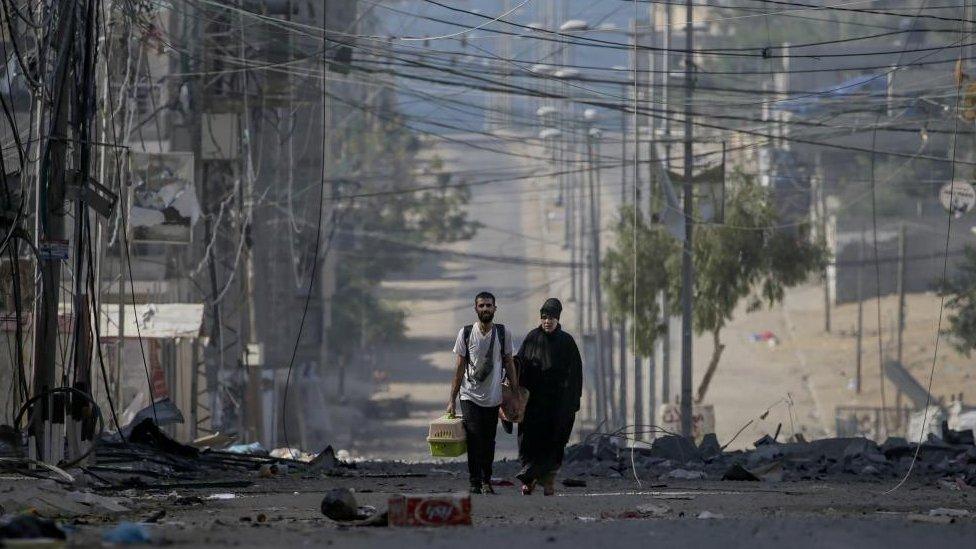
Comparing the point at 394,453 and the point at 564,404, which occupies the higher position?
the point at 564,404

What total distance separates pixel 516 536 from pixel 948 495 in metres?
6.70

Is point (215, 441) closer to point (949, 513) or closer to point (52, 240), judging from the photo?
point (52, 240)

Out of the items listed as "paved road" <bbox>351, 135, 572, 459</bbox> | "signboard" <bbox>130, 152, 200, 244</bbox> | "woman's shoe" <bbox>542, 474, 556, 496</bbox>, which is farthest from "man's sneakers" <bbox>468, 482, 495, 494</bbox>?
"paved road" <bbox>351, 135, 572, 459</bbox>

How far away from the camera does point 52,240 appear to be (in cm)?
1349

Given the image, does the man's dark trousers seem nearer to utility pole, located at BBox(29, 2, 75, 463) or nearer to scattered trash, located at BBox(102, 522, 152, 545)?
utility pole, located at BBox(29, 2, 75, 463)

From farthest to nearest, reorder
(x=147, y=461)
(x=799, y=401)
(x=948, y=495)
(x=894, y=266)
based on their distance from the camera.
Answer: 1. (x=894, y=266)
2. (x=799, y=401)
3. (x=147, y=461)
4. (x=948, y=495)

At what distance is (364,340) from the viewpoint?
221 ft

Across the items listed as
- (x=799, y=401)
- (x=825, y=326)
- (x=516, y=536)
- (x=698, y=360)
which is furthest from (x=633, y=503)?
(x=825, y=326)

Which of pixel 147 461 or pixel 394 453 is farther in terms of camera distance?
pixel 394 453

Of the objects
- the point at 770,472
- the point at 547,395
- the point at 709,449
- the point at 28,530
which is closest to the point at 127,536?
the point at 28,530

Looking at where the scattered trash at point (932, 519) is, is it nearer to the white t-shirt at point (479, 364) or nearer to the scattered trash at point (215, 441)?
the white t-shirt at point (479, 364)

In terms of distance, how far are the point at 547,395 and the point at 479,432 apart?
2.35 feet

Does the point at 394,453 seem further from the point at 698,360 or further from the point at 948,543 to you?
the point at 948,543

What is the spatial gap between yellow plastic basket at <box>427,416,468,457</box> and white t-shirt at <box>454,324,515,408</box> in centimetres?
23
